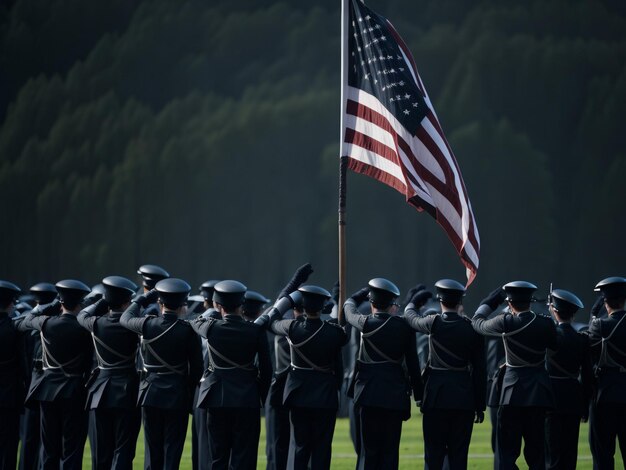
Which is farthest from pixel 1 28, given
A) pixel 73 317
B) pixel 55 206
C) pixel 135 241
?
pixel 73 317

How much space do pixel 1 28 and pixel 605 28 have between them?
46.1 ft

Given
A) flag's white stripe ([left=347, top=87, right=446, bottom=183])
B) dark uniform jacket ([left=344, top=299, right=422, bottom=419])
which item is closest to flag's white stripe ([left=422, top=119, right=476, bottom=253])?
flag's white stripe ([left=347, top=87, right=446, bottom=183])

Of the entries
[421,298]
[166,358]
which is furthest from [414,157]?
[166,358]

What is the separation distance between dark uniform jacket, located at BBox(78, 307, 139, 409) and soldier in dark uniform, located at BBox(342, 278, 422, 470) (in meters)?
1.64

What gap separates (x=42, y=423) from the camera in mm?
7445

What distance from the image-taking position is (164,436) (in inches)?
282

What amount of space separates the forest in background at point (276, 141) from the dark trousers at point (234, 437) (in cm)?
1456

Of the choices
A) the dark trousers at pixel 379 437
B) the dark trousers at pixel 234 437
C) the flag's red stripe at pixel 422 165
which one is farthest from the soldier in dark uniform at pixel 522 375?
the dark trousers at pixel 234 437

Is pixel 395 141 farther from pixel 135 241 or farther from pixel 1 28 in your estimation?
pixel 1 28

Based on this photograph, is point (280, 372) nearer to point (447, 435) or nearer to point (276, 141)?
point (447, 435)

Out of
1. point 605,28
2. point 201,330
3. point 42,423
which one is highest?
point 605,28

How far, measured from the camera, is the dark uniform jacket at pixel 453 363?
7156mm

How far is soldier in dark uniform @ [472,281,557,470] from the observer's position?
23.3ft

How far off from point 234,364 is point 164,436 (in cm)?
74
